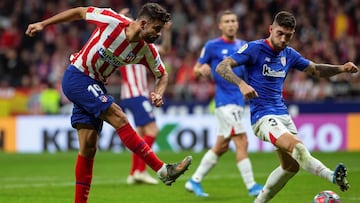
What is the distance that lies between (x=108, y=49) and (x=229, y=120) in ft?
11.9

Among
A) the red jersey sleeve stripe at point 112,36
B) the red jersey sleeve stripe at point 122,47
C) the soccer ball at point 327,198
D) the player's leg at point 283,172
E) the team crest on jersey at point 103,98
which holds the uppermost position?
the red jersey sleeve stripe at point 112,36

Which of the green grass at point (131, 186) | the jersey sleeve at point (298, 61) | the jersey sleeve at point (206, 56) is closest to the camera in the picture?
the jersey sleeve at point (298, 61)

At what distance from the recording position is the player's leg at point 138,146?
769 cm

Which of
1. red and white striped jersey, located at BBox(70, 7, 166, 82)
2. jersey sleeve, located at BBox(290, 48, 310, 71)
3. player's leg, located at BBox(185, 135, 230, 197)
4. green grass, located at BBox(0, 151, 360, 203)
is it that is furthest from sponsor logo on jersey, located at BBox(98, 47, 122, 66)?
player's leg, located at BBox(185, 135, 230, 197)

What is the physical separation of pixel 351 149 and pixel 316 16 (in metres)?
6.42

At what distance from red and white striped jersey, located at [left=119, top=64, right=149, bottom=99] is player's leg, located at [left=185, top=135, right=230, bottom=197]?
7.04 feet

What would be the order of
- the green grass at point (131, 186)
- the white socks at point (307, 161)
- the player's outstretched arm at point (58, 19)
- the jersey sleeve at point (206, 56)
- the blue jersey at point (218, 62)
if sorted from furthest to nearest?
the jersey sleeve at point (206, 56) → the blue jersey at point (218, 62) → the green grass at point (131, 186) → the player's outstretched arm at point (58, 19) → the white socks at point (307, 161)

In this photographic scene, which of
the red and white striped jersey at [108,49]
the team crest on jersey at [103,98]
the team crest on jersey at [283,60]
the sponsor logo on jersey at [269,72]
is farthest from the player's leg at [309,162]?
the team crest on jersey at [103,98]

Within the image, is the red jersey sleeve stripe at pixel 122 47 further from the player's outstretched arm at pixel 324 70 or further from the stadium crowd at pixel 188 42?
the stadium crowd at pixel 188 42

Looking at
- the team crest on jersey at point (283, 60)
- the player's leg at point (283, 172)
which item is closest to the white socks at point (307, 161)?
the player's leg at point (283, 172)

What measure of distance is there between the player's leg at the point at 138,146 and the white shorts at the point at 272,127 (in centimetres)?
98

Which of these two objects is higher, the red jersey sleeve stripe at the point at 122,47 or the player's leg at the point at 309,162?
the red jersey sleeve stripe at the point at 122,47

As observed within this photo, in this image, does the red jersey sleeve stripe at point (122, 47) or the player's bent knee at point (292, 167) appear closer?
the red jersey sleeve stripe at point (122, 47)

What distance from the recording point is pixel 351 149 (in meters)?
19.0
